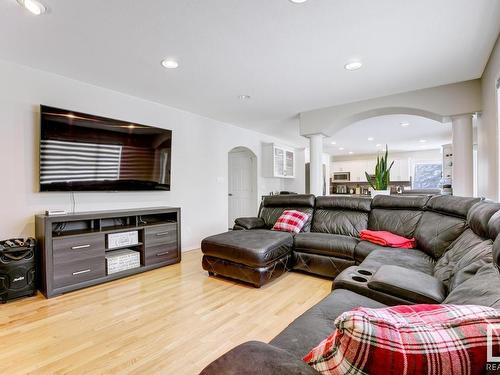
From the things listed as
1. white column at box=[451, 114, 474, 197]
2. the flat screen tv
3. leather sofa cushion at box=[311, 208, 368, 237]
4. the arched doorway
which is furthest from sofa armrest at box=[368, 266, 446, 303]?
the arched doorway

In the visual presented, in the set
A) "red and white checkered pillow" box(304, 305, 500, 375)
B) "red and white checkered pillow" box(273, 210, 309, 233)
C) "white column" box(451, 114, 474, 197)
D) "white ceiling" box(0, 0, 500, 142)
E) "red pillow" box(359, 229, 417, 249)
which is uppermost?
"white ceiling" box(0, 0, 500, 142)

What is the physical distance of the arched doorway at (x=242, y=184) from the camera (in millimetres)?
6070

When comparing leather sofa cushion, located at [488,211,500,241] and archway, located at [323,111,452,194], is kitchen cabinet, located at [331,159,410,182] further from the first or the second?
leather sofa cushion, located at [488,211,500,241]

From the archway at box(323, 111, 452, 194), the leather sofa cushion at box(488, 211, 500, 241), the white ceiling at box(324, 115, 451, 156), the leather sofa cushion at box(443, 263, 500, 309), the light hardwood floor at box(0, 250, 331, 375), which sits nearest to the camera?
the leather sofa cushion at box(443, 263, 500, 309)

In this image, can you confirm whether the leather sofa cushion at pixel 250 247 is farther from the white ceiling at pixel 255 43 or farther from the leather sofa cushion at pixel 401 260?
the white ceiling at pixel 255 43

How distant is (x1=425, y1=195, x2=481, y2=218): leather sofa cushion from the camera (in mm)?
2320

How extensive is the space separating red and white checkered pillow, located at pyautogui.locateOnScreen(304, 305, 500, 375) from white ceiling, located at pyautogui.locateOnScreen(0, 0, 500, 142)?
2.00 meters

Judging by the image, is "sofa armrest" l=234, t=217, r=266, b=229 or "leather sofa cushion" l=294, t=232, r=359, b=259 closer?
"leather sofa cushion" l=294, t=232, r=359, b=259

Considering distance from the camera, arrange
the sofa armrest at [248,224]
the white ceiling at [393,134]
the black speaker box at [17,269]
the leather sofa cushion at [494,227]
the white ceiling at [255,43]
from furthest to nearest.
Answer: the white ceiling at [393,134] < the sofa armrest at [248,224] < the black speaker box at [17,269] < the white ceiling at [255,43] < the leather sofa cushion at [494,227]

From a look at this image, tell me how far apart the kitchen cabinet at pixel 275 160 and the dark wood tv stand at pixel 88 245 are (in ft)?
9.66

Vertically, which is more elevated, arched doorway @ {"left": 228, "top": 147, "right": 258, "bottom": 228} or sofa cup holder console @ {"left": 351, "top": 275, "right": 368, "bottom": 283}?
arched doorway @ {"left": 228, "top": 147, "right": 258, "bottom": 228}

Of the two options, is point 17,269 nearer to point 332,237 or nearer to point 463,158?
point 332,237

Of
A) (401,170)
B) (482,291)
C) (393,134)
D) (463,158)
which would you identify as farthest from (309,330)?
(401,170)

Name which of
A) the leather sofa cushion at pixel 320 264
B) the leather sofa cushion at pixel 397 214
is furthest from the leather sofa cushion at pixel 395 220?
the leather sofa cushion at pixel 320 264
